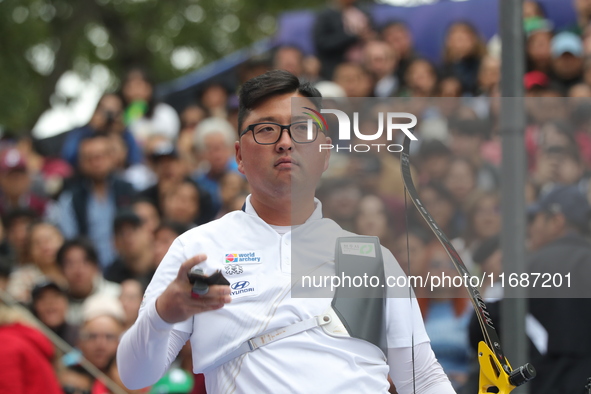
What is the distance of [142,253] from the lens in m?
6.89

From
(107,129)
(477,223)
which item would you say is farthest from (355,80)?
(477,223)

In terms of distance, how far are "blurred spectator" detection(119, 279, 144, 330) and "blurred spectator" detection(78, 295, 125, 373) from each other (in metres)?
0.18

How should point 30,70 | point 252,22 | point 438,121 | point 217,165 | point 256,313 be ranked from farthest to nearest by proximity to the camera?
point 252,22 < point 30,70 < point 217,165 < point 438,121 < point 256,313

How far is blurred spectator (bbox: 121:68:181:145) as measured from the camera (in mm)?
9039

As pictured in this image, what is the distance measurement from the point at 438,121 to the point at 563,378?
1.56 meters

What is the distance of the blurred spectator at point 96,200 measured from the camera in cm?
768

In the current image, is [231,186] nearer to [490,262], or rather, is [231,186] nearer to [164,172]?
[164,172]

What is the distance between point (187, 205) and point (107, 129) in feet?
5.24

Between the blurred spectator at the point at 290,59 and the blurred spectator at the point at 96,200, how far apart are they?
6.08 ft

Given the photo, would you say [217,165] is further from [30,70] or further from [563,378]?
[30,70]

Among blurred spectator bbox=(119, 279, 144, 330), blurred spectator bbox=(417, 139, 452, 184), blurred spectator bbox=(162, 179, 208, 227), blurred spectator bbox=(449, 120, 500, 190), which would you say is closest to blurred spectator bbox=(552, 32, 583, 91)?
blurred spectator bbox=(162, 179, 208, 227)

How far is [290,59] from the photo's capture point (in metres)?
8.51

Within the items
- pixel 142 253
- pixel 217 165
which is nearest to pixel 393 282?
pixel 142 253

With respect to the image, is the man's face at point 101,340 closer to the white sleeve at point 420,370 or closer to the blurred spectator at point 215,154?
the blurred spectator at point 215,154
